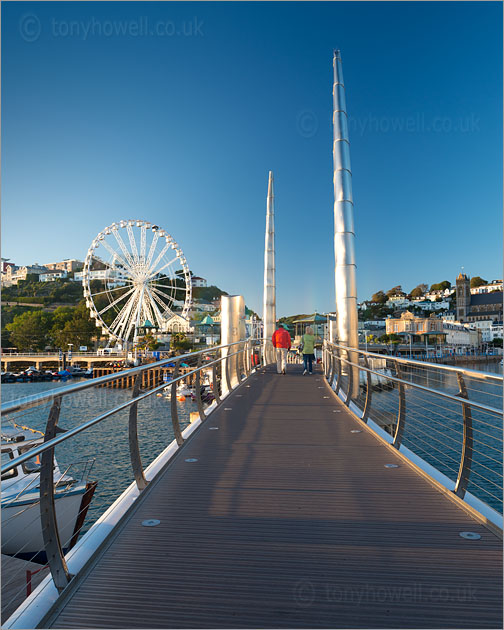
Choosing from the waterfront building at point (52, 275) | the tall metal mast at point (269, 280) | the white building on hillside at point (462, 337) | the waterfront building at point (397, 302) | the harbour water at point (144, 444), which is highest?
the waterfront building at point (52, 275)

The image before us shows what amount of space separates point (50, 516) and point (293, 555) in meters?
1.33

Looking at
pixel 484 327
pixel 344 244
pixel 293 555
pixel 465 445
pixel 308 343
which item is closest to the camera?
pixel 293 555

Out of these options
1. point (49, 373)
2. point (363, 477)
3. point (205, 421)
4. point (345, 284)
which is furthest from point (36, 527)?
point (49, 373)

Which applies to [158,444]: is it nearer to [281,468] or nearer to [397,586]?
[281,468]

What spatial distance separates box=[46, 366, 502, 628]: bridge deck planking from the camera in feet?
6.67

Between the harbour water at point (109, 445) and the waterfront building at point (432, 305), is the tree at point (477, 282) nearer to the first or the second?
A: the waterfront building at point (432, 305)

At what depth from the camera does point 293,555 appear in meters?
2.53

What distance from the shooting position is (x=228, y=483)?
12.2 ft

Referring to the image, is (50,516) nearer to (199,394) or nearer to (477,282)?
(199,394)

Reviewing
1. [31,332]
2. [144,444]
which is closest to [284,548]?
[144,444]

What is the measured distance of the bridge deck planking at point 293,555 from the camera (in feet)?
6.67

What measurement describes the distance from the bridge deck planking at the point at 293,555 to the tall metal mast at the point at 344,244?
8146 mm

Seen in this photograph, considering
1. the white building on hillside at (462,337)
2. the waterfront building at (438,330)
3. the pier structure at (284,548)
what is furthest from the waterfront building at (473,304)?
the pier structure at (284,548)

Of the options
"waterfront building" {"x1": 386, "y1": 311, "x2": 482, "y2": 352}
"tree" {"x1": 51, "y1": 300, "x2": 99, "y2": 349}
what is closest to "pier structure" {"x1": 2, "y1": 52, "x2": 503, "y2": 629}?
"tree" {"x1": 51, "y1": 300, "x2": 99, "y2": 349}
